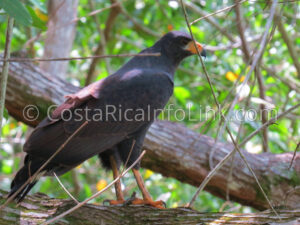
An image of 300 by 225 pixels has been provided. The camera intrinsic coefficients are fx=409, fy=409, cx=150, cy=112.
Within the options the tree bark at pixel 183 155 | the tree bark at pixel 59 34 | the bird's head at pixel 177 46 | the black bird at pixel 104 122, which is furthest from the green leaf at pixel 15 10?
the tree bark at pixel 59 34

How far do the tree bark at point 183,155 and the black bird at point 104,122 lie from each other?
27.8 inches

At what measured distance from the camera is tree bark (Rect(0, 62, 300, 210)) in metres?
4.24

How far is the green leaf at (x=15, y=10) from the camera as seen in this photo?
1885 mm

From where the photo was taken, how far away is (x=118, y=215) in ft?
9.31

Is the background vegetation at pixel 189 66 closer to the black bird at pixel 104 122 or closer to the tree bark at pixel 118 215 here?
the black bird at pixel 104 122

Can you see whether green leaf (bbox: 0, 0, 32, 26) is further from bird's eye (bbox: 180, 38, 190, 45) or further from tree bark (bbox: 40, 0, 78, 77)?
tree bark (bbox: 40, 0, 78, 77)

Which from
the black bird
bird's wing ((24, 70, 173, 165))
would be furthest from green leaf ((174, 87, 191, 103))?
bird's wing ((24, 70, 173, 165))

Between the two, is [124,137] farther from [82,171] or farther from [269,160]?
[82,171]

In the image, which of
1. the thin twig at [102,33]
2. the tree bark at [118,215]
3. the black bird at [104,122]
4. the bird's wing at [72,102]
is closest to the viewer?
the tree bark at [118,215]

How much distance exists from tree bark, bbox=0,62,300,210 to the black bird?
0.71 meters

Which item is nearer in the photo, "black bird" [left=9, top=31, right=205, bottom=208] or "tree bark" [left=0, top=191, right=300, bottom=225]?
"tree bark" [left=0, top=191, right=300, bottom=225]

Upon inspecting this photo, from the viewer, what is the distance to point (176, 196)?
19.3 ft

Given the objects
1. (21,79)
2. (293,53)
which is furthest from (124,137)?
(293,53)

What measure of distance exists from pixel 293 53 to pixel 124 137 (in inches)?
93.9
